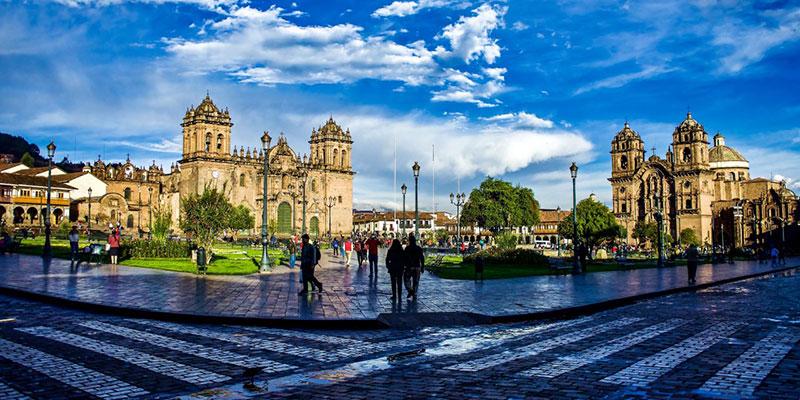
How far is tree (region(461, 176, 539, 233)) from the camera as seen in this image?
8388 centimetres

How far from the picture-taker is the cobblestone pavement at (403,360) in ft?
19.9

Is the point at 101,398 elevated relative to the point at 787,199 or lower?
lower

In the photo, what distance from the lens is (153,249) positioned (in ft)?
98.9

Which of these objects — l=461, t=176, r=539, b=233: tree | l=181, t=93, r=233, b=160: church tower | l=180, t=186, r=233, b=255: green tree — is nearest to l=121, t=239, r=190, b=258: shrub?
l=180, t=186, r=233, b=255: green tree

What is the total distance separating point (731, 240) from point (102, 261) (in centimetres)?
8909

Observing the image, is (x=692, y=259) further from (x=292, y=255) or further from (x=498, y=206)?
(x=498, y=206)

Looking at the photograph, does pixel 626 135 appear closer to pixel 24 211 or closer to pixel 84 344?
pixel 24 211

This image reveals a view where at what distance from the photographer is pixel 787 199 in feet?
290

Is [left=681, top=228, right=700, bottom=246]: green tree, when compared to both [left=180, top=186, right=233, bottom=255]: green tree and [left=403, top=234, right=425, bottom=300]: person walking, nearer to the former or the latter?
[left=180, top=186, right=233, bottom=255]: green tree

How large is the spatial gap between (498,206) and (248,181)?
34.4m

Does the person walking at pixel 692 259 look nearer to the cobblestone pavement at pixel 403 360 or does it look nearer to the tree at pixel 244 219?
the cobblestone pavement at pixel 403 360

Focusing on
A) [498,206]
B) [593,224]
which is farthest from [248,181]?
[593,224]

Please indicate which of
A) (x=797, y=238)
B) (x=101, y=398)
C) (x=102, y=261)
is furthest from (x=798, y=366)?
(x=797, y=238)

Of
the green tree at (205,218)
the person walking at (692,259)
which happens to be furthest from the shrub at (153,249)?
the person walking at (692,259)
